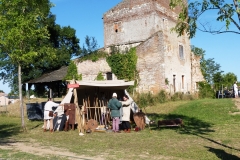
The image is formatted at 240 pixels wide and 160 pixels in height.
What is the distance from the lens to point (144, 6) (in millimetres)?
28516

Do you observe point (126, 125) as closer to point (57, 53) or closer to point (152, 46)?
point (152, 46)

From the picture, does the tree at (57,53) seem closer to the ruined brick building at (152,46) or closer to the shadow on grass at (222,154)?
the ruined brick building at (152,46)

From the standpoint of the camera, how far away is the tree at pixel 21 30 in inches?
530

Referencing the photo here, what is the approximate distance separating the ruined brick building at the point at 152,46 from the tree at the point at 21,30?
40.3 feet

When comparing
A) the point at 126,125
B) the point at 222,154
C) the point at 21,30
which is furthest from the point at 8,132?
the point at 222,154

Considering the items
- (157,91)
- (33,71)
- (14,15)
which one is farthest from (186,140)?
(33,71)

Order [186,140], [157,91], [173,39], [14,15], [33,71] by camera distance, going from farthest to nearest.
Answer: [33,71] → [173,39] → [157,91] → [14,15] → [186,140]

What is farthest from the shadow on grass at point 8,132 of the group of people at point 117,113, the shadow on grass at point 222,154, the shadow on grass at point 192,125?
the shadow on grass at point 222,154

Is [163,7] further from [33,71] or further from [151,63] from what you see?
[33,71]

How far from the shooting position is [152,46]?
26.0 m

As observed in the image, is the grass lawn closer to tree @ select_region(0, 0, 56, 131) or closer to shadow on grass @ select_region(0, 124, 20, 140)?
shadow on grass @ select_region(0, 124, 20, 140)

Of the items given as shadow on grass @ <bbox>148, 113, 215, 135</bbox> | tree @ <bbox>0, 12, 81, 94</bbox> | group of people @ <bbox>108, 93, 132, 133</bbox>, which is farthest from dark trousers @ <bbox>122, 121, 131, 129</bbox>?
tree @ <bbox>0, 12, 81, 94</bbox>

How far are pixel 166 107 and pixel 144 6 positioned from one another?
11707mm

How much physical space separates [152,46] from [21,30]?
14.3m
